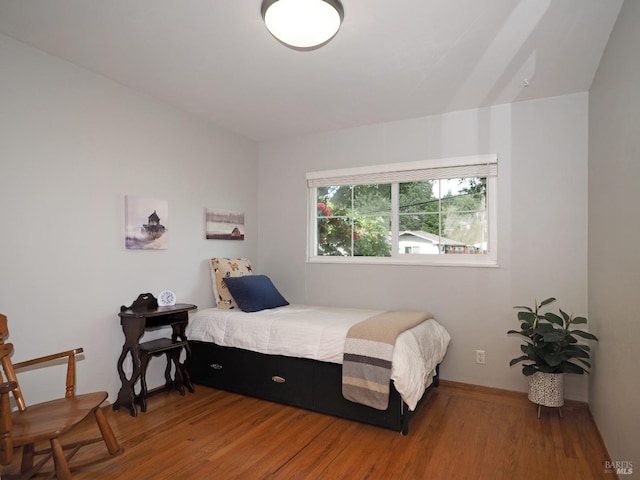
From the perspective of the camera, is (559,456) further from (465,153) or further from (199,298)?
(199,298)

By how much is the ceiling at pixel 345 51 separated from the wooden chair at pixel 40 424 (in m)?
1.79

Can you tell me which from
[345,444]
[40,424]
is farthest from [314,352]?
[40,424]

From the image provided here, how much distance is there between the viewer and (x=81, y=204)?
2.89 m

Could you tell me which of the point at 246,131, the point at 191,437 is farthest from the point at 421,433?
the point at 246,131

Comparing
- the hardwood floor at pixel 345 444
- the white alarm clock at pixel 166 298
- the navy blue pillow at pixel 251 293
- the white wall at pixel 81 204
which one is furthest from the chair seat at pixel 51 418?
the navy blue pillow at pixel 251 293

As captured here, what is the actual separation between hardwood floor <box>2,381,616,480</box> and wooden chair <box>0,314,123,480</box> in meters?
0.19

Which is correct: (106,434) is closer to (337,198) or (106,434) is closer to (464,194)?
(337,198)

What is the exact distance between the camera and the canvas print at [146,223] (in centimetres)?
323

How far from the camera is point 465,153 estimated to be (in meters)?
3.63

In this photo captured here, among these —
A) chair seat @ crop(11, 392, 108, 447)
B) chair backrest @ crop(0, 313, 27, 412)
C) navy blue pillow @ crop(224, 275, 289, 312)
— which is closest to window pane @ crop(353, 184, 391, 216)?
navy blue pillow @ crop(224, 275, 289, 312)

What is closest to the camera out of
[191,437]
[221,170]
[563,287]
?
[191,437]

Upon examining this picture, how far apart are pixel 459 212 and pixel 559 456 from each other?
2064mm

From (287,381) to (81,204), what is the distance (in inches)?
80.6

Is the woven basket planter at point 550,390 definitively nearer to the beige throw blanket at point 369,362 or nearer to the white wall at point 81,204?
the beige throw blanket at point 369,362
